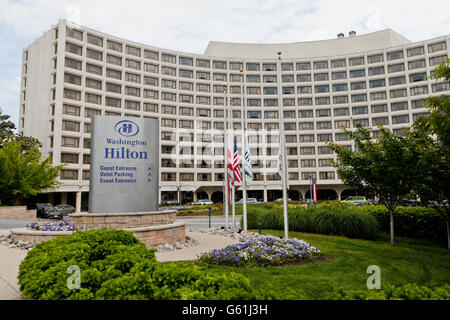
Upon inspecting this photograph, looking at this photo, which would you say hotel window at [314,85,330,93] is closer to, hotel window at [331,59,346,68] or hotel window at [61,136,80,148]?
hotel window at [331,59,346,68]

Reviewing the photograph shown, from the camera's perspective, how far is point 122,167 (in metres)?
13.4

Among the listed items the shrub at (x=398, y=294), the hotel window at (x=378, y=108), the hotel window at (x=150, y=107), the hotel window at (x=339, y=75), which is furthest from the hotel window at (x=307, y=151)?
the shrub at (x=398, y=294)

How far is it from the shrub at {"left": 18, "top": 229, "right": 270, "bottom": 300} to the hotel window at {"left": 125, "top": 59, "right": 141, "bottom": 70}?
55032mm

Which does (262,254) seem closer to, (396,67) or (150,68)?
(150,68)

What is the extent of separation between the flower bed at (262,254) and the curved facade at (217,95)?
4268cm

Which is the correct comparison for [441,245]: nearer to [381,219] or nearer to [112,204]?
[381,219]

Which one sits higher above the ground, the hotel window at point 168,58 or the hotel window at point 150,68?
the hotel window at point 168,58

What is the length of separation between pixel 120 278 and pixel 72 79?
2045 inches

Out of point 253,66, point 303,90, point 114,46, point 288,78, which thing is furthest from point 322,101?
point 114,46

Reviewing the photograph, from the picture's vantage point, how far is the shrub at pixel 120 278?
3.56 metres

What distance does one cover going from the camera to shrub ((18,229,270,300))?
356cm

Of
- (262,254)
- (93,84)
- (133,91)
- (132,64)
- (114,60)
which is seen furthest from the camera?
(132,64)

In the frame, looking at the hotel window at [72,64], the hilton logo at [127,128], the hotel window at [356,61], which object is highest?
the hotel window at [356,61]

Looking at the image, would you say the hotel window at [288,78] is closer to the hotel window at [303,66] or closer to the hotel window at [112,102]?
the hotel window at [303,66]
